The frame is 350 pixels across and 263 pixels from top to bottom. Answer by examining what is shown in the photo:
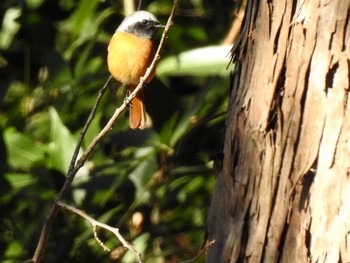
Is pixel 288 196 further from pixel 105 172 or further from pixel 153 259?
pixel 153 259

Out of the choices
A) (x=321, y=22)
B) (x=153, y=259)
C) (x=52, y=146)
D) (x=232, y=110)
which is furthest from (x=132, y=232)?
(x=321, y=22)

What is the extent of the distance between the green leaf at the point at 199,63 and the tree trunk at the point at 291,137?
3.91 feet

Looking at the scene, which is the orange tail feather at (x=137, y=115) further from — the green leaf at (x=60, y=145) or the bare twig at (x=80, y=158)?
the bare twig at (x=80, y=158)

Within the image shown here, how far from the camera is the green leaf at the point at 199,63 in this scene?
11.8 feet

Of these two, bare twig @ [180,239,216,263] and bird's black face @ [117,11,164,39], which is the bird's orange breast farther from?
bare twig @ [180,239,216,263]

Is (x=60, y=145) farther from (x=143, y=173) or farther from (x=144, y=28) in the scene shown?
(x=144, y=28)

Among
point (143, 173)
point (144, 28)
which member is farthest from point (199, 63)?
point (144, 28)

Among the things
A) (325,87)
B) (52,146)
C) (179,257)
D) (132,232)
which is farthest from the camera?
(179,257)

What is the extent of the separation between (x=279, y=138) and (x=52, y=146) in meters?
1.44

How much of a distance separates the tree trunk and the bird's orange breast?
1.93 feet

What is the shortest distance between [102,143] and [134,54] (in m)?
0.88

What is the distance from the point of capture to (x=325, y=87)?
7.30 ft

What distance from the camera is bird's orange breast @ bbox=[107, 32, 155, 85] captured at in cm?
292

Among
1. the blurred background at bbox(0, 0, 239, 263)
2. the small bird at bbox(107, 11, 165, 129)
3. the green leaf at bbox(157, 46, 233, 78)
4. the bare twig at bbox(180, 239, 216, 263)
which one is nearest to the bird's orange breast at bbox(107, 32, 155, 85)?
the small bird at bbox(107, 11, 165, 129)
